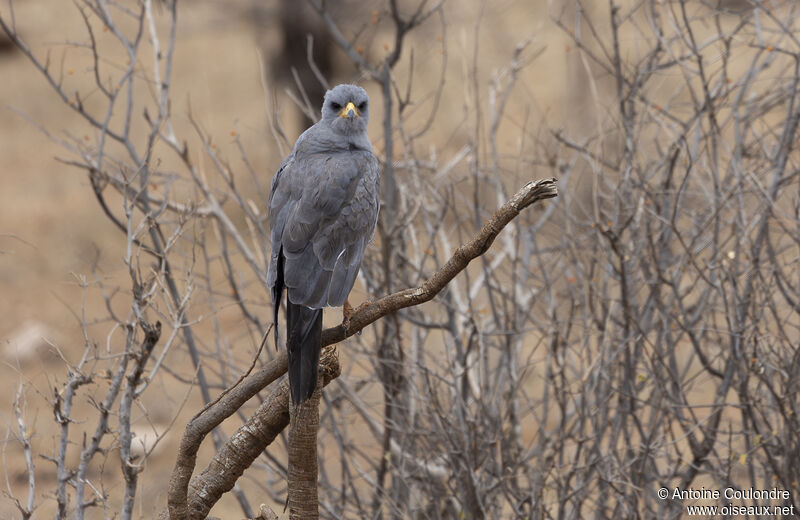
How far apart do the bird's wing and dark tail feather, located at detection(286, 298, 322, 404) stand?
0.40ft

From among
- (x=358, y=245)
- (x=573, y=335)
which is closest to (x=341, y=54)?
(x=573, y=335)

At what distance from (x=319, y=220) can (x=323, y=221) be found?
17 millimetres

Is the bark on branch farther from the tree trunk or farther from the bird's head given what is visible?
the bird's head

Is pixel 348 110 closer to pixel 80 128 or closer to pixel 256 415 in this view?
pixel 256 415

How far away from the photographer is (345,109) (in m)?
3.65

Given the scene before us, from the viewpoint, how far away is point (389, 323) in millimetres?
5254

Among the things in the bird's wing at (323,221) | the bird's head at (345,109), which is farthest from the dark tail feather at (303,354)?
the bird's head at (345,109)

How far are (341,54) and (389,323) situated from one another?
8847 mm

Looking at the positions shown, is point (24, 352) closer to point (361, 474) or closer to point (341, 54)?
point (341, 54)

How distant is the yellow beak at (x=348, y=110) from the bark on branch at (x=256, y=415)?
89 cm

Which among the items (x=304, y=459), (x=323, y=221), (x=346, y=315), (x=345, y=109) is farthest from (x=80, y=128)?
(x=304, y=459)

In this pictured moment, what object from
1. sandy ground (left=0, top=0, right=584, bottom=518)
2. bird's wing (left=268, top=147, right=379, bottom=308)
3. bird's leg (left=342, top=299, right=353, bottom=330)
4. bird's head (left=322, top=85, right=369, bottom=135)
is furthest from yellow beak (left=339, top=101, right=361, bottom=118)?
sandy ground (left=0, top=0, right=584, bottom=518)

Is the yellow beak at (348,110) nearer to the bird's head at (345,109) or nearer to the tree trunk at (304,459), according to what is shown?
the bird's head at (345,109)

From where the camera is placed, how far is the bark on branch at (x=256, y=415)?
9.20 feet
